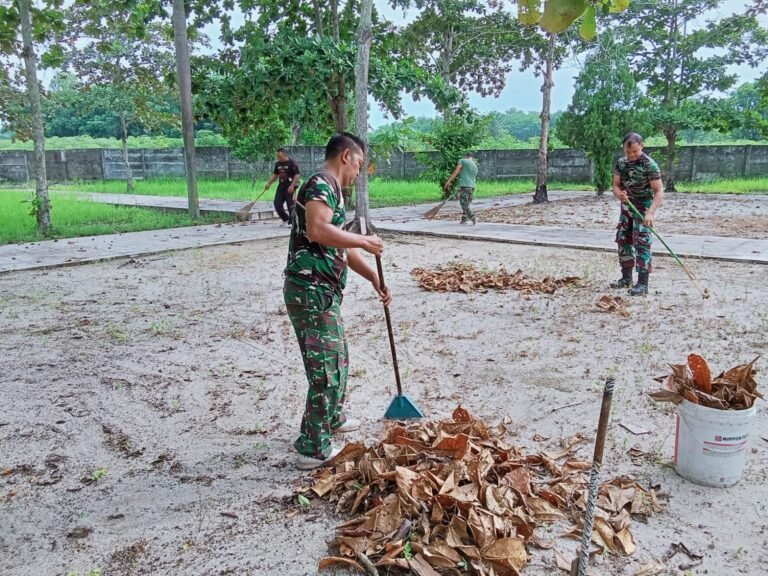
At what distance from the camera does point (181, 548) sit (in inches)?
107

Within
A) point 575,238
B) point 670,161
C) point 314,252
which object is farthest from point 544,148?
point 314,252

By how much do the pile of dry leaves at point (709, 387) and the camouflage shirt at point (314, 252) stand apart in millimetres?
1791

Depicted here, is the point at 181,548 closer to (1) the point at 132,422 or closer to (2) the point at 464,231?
(1) the point at 132,422

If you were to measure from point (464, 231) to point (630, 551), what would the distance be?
9.73 m

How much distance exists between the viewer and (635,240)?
6.84m

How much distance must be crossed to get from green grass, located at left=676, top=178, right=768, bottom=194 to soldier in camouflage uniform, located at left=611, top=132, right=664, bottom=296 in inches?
610

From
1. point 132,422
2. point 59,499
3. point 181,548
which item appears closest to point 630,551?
point 181,548

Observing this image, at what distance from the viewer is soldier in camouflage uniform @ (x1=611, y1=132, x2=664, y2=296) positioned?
6.61 metres

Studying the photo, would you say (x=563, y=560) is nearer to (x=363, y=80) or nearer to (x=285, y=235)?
(x=363, y=80)

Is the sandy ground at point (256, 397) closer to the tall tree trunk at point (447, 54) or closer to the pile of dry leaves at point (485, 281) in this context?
the pile of dry leaves at point (485, 281)

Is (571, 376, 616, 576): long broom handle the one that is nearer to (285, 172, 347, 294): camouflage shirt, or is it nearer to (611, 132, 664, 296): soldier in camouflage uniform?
(285, 172, 347, 294): camouflage shirt

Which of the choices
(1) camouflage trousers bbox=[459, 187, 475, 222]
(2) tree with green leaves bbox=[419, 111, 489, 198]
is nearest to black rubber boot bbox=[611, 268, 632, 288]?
(1) camouflage trousers bbox=[459, 187, 475, 222]

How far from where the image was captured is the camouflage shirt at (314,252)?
3100 millimetres

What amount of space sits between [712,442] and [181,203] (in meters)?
16.7
